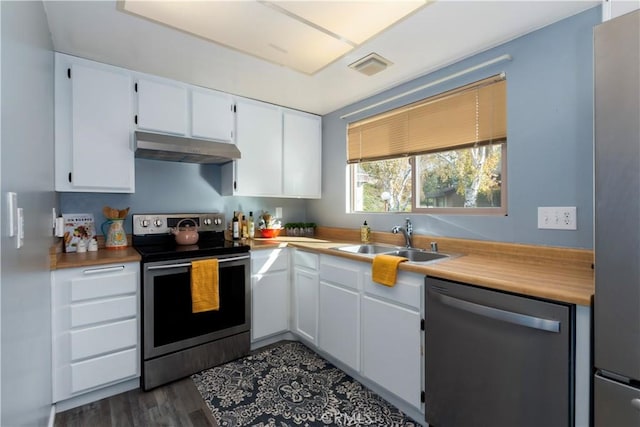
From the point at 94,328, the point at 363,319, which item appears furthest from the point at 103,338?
the point at 363,319

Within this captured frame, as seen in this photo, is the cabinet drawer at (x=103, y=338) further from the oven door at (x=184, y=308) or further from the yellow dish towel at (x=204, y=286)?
the yellow dish towel at (x=204, y=286)

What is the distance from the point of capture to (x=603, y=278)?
103cm

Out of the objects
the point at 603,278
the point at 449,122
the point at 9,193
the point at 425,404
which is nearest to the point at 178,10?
the point at 9,193

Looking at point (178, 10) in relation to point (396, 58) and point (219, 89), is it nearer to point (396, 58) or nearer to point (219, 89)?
point (219, 89)

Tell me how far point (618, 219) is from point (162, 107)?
274 centimetres

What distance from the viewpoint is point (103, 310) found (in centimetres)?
189

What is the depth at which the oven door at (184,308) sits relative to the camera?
202cm

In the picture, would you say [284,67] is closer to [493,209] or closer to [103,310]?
[493,209]

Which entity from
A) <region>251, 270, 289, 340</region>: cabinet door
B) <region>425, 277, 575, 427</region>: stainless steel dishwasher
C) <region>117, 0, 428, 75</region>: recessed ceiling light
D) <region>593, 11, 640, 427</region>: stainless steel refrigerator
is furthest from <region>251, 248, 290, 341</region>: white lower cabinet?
<region>593, 11, 640, 427</region>: stainless steel refrigerator

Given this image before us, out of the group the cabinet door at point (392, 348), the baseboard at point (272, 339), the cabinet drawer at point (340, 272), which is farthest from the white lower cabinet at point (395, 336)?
the baseboard at point (272, 339)

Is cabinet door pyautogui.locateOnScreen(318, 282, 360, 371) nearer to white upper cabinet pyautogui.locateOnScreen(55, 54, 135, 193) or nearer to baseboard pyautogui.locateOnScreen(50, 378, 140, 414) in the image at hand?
baseboard pyautogui.locateOnScreen(50, 378, 140, 414)

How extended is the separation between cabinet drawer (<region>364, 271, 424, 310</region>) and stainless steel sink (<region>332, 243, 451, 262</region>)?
36 cm

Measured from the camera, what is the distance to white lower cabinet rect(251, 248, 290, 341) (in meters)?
2.54

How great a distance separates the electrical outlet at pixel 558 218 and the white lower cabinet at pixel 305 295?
150cm
